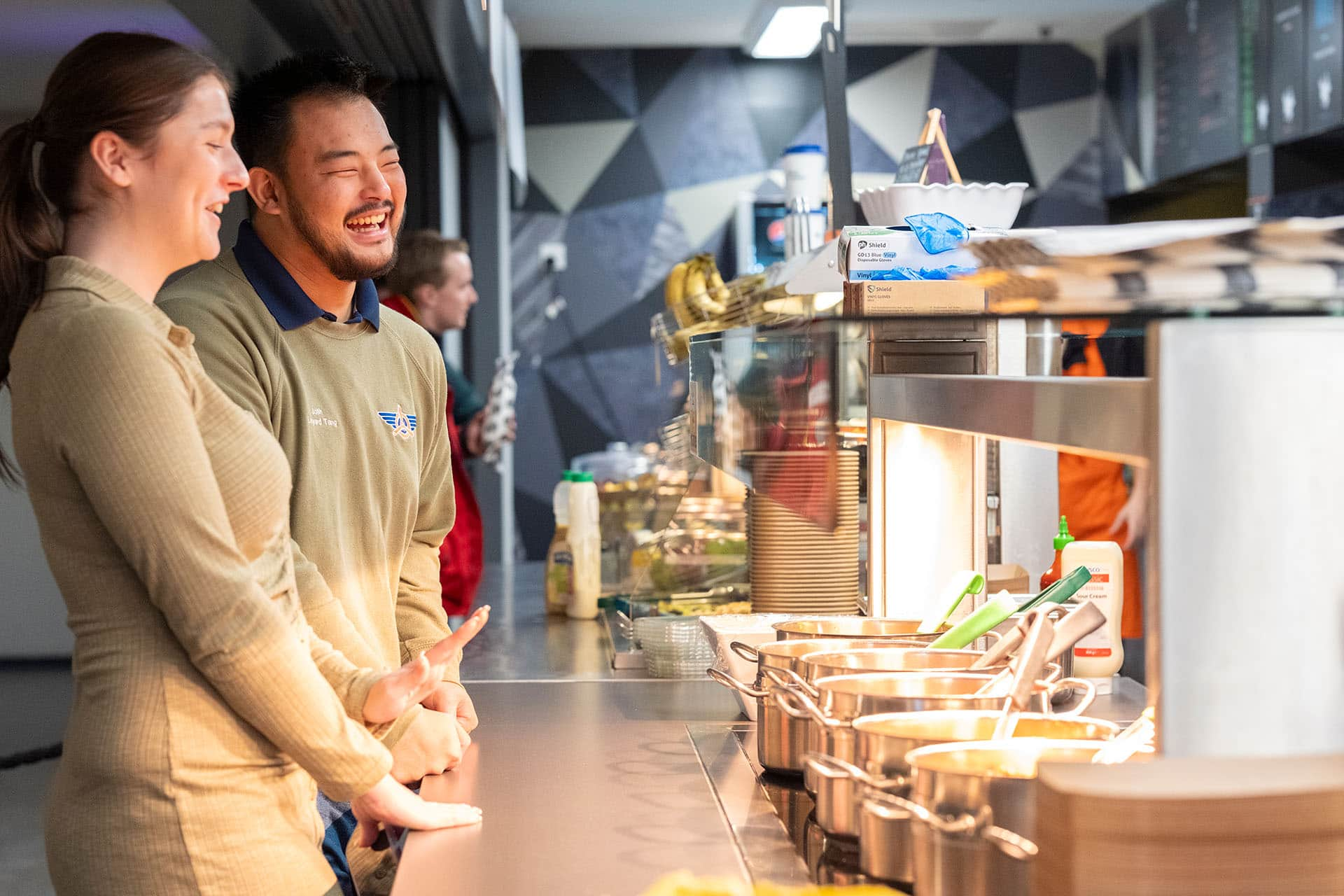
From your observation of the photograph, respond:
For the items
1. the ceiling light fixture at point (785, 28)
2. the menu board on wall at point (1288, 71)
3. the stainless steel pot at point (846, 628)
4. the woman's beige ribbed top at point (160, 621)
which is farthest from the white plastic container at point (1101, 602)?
the menu board on wall at point (1288, 71)

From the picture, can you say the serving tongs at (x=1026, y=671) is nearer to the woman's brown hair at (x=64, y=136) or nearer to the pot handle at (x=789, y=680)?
the pot handle at (x=789, y=680)

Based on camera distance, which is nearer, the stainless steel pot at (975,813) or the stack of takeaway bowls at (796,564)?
the stainless steel pot at (975,813)

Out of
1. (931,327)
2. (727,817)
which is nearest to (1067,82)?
(931,327)

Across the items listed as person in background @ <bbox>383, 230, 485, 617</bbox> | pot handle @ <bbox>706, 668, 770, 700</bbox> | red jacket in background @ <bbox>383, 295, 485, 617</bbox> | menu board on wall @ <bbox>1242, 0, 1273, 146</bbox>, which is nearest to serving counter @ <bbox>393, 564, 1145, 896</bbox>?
pot handle @ <bbox>706, 668, 770, 700</bbox>

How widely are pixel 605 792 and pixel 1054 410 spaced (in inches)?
30.2

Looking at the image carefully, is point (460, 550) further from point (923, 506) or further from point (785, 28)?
point (785, 28)

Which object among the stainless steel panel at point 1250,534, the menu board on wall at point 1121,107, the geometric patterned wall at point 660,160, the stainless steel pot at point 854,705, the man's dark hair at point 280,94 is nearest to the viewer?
the stainless steel panel at point 1250,534

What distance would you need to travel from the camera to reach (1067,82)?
677 centimetres

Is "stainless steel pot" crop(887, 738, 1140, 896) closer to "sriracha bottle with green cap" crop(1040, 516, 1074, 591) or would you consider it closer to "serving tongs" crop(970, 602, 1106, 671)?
"serving tongs" crop(970, 602, 1106, 671)

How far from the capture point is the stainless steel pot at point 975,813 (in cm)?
88

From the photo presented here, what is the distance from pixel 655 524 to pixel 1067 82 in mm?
5129

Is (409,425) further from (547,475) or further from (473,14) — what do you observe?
(547,475)

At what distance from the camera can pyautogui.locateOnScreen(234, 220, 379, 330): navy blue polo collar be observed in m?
1.74

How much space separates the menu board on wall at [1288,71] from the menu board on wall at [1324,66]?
43mm
